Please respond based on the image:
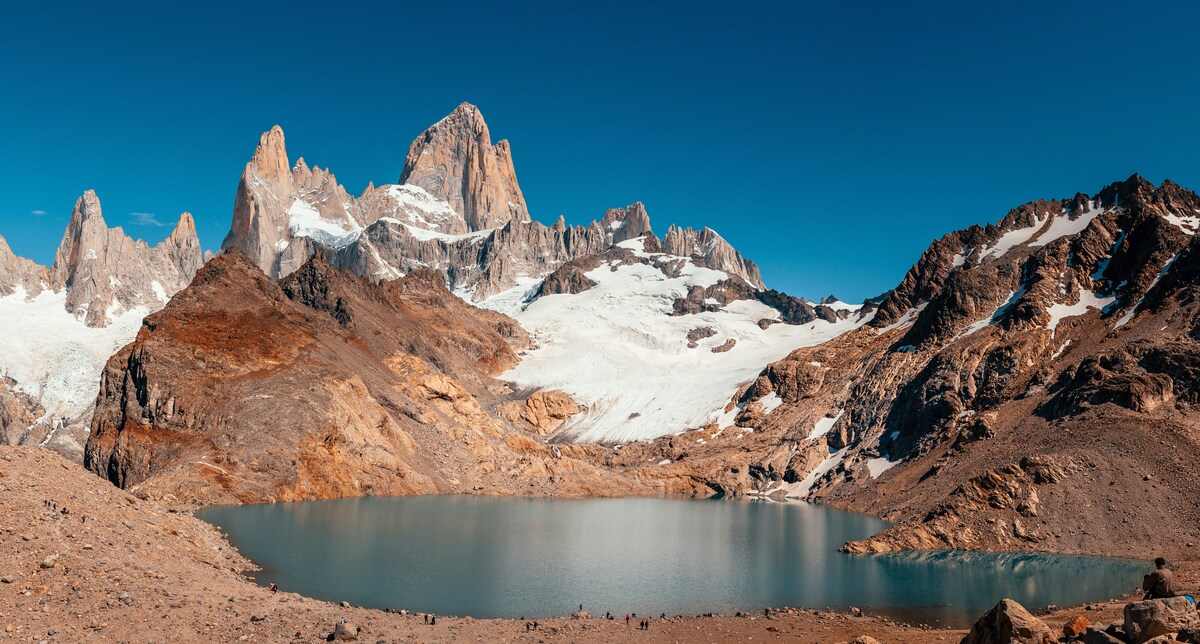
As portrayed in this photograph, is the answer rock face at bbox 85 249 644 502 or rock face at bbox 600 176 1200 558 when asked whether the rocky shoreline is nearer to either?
rock face at bbox 600 176 1200 558

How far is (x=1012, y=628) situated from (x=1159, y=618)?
379 centimetres

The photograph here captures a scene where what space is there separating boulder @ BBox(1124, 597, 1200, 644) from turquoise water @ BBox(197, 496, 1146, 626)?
2078 cm

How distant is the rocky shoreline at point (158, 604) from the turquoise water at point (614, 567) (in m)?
3.76

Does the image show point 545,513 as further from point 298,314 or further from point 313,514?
point 298,314

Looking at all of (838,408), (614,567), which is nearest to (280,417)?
(614,567)

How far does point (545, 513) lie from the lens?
86.6 metres

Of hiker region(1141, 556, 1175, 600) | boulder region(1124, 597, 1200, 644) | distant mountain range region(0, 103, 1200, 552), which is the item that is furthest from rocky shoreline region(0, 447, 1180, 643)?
distant mountain range region(0, 103, 1200, 552)

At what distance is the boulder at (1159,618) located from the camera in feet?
54.5

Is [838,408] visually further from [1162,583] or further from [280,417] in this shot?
[1162,583]

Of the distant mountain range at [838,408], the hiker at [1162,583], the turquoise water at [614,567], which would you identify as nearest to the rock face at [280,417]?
the distant mountain range at [838,408]

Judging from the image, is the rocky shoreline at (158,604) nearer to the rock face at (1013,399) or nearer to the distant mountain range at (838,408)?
the rock face at (1013,399)

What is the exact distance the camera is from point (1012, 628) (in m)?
20.0

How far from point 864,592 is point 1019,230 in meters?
129

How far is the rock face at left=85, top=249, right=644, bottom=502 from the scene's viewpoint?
283ft
